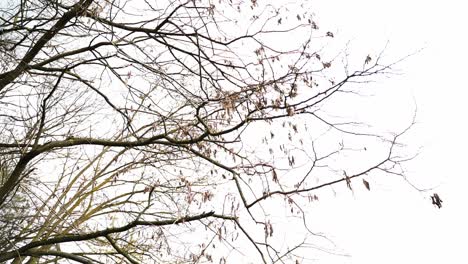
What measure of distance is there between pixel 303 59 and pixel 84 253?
4508 millimetres

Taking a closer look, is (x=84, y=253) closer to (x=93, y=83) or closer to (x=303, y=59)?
(x=93, y=83)

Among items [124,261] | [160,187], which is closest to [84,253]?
[124,261]

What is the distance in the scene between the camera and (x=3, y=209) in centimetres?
605

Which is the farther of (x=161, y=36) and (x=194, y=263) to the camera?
(x=194, y=263)

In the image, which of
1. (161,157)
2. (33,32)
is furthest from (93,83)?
(161,157)

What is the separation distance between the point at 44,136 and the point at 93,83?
1.19 metres

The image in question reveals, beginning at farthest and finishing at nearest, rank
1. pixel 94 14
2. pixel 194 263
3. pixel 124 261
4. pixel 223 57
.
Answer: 1. pixel 124 261
2. pixel 194 263
3. pixel 223 57
4. pixel 94 14

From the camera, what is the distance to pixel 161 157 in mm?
6977

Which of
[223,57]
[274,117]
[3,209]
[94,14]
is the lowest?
[3,209]

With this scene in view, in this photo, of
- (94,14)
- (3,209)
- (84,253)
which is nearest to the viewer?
(94,14)

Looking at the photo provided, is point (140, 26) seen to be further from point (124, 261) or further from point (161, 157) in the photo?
point (124, 261)

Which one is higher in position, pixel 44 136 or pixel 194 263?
pixel 44 136

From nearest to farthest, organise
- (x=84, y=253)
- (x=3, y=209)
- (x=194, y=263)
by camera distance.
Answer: (x=3, y=209) → (x=194, y=263) → (x=84, y=253)

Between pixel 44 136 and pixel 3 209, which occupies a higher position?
pixel 44 136
